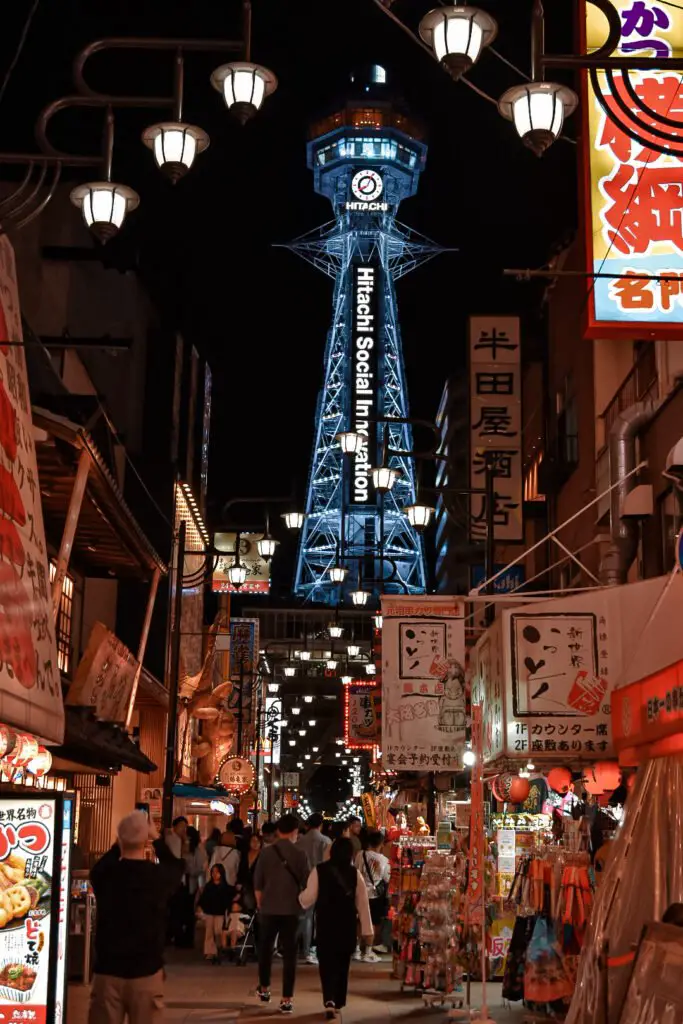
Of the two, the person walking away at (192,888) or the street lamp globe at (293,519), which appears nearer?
the person walking away at (192,888)

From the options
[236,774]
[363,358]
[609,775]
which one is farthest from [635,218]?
[363,358]

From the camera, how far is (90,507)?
55.1ft

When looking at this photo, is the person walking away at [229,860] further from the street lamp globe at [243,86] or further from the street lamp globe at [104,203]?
the street lamp globe at [243,86]

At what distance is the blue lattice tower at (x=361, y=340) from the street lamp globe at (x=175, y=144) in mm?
66862

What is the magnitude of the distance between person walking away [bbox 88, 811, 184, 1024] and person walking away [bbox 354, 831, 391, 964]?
38.3ft

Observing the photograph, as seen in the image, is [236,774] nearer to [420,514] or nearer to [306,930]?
[420,514]

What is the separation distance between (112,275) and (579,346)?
1139 centimetres

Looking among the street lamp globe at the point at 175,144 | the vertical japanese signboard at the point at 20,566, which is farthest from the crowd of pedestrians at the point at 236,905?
the street lamp globe at the point at 175,144

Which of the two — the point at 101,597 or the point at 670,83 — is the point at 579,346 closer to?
the point at 101,597

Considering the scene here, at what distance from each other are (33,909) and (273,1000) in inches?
260

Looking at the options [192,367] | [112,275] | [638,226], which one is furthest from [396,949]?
[192,367]

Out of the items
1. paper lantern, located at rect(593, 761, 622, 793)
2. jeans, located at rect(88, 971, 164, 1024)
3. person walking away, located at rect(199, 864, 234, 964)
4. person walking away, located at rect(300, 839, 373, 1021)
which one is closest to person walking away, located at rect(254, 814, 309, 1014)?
person walking away, located at rect(300, 839, 373, 1021)

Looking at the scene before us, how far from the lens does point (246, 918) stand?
18469 millimetres

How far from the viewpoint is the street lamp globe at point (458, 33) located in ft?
27.2
